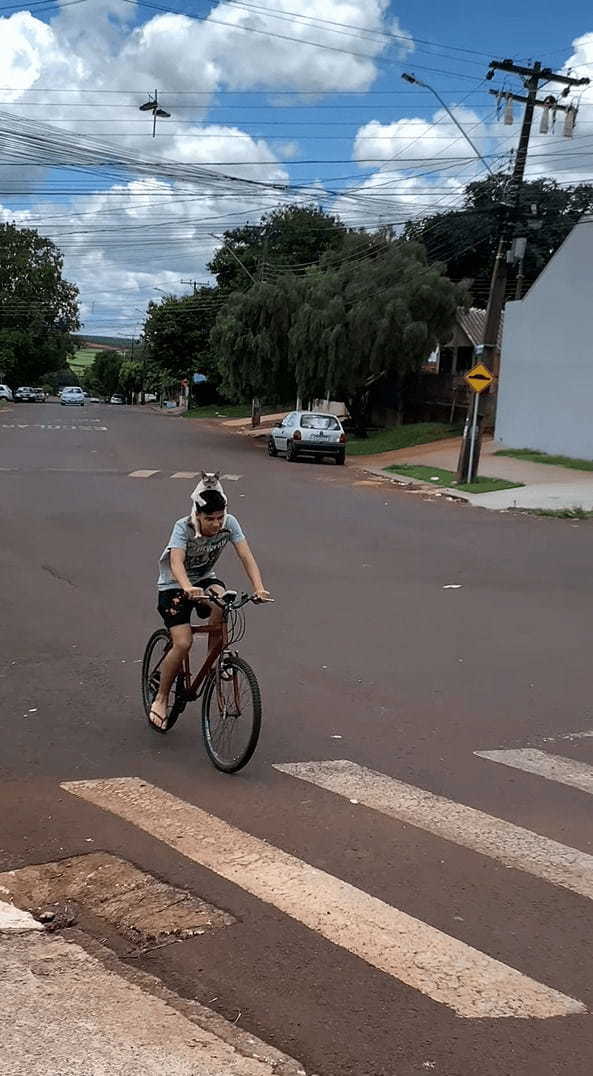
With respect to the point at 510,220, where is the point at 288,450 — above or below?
below

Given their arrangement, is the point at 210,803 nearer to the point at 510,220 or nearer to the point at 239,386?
the point at 510,220

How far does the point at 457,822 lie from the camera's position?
206 inches

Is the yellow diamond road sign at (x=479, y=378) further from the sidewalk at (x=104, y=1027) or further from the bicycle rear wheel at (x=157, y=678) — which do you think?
the sidewalk at (x=104, y=1027)

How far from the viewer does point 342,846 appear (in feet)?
16.0

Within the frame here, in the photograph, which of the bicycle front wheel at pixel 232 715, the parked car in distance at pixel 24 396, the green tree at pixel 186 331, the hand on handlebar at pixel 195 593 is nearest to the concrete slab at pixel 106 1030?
the bicycle front wheel at pixel 232 715

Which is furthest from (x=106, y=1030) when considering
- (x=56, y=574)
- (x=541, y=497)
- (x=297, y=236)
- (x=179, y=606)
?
(x=297, y=236)

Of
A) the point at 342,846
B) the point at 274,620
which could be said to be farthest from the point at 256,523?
the point at 342,846

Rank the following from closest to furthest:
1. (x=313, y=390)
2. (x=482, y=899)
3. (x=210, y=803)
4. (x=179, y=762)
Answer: (x=482, y=899), (x=210, y=803), (x=179, y=762), (x=313, y=390)

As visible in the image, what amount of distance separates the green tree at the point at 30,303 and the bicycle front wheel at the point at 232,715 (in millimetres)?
91498

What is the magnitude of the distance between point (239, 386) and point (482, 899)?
121 feet

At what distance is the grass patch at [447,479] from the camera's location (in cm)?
2367

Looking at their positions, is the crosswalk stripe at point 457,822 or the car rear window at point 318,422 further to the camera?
the car rear window at point 318,422

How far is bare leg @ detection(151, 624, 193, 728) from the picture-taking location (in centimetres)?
626

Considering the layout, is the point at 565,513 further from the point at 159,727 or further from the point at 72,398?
the point at 72,398
